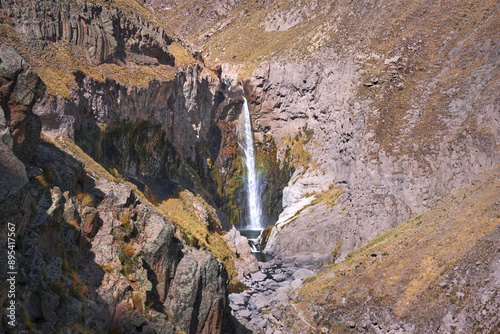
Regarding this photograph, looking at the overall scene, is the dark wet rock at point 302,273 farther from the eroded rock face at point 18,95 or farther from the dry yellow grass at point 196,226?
the eroded rock face at point 18,95

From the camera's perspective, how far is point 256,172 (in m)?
57.9

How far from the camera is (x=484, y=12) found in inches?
1752

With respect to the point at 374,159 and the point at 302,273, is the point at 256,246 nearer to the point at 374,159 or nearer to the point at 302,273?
the point at 302,273

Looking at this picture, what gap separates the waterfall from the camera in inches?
2169

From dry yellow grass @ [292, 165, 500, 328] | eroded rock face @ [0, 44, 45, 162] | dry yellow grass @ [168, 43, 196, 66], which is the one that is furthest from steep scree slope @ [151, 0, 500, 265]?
eroded rock face @ [0, 44, 45, 162]

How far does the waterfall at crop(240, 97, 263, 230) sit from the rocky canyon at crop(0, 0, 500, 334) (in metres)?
0.56

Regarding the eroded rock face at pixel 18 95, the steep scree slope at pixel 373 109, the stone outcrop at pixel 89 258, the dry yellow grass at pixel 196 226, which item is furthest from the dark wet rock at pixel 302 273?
the eroded rock face at pixel 18 95

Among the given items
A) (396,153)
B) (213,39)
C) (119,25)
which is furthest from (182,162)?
(213,39)

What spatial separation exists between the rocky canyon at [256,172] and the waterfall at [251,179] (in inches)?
21.9

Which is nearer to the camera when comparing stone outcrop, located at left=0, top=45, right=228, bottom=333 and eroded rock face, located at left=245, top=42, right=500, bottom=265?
stone outcrop, located at left=0, top=45, right=228, bottom=333

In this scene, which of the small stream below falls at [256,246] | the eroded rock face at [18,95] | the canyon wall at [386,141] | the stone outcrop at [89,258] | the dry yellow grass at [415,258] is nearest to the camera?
the stone outcrop at [89,258]

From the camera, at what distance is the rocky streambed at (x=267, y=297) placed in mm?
23828

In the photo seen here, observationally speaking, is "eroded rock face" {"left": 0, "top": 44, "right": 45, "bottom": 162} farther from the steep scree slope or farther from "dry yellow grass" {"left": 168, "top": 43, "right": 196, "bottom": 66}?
"dry yellow grass" {"left": 168, "top": 43, "right": 196, "bottom": 66}

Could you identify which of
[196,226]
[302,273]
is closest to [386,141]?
[302,273]
